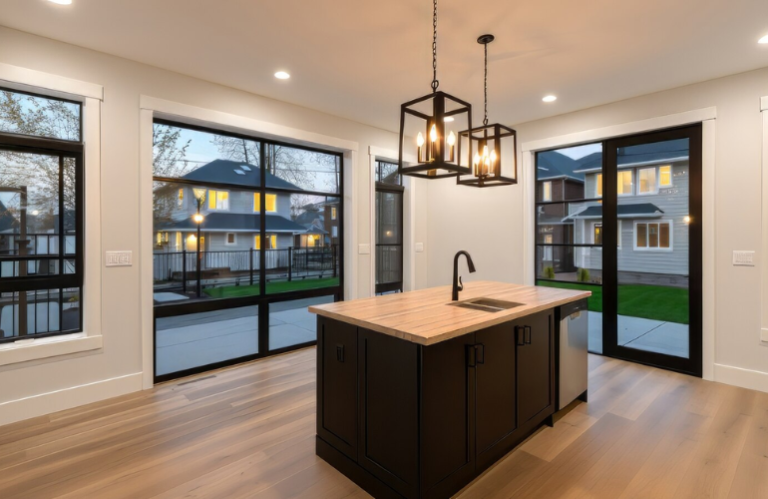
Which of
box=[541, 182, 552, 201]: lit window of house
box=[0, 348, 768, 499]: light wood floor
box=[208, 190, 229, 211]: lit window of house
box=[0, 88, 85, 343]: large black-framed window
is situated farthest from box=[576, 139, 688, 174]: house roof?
box=[0, 88, 85, 343]: large black-framed window

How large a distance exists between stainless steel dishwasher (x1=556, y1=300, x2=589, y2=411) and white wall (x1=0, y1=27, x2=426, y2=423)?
138 inches

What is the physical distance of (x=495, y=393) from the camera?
7.39 feet

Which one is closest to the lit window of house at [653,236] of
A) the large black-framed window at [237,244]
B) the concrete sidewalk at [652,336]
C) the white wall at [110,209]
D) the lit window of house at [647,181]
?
the lit window of house at [647,181]

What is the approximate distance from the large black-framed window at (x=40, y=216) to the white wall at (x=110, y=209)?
0.22m

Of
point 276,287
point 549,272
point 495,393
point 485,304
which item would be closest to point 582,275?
point 549,272

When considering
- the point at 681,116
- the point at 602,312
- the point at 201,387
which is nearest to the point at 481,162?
the point at 681,116

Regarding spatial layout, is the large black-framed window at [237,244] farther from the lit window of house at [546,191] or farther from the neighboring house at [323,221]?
the lit window of house at [546,191]

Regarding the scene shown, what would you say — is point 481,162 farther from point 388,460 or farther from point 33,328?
point 33,328

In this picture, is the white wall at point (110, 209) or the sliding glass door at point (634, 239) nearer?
the white wall at point (110, 209)

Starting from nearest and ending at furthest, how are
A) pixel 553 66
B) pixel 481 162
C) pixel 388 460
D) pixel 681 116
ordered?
pixel 388 460 < pixel 481 162 < pixel 553 66 < pixel 681 116

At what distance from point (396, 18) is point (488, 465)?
2906 mm

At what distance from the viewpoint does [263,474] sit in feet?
7.17

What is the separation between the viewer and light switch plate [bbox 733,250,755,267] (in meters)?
3.41

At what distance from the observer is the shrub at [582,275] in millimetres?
4504
